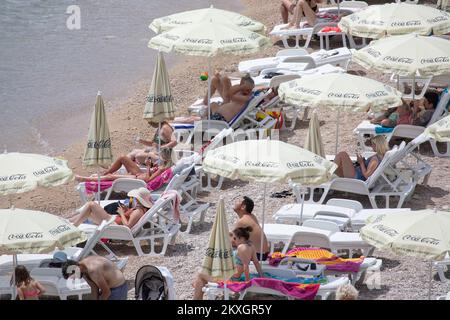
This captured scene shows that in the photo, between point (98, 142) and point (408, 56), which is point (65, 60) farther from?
point (98, 142)

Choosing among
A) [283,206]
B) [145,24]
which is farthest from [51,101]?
[283,206]

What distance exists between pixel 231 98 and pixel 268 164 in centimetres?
535

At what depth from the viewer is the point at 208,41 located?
16359 millimetres

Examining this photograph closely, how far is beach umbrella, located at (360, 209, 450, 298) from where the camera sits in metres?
10.4

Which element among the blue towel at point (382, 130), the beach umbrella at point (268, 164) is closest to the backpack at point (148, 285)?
the beach umbrella at point (268, 164)

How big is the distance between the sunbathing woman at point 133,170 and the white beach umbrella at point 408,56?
3.62 meters

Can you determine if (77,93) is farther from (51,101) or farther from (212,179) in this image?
→ (212,179)

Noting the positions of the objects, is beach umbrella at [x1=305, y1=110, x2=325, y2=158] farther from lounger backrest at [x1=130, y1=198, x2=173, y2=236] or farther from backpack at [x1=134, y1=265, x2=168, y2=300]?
backpack at [x1=134, y1=265, x2=168, y2=300]

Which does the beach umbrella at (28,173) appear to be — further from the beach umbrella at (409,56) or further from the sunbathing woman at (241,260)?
the beach umbrella at (409,56)

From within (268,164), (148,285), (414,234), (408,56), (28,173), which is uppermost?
(408,56)

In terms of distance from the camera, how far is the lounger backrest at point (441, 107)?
53.1 ft

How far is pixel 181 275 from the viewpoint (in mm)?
12258

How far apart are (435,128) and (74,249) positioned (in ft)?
14.4

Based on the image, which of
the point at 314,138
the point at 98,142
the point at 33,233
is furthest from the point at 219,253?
the point at 314,138
